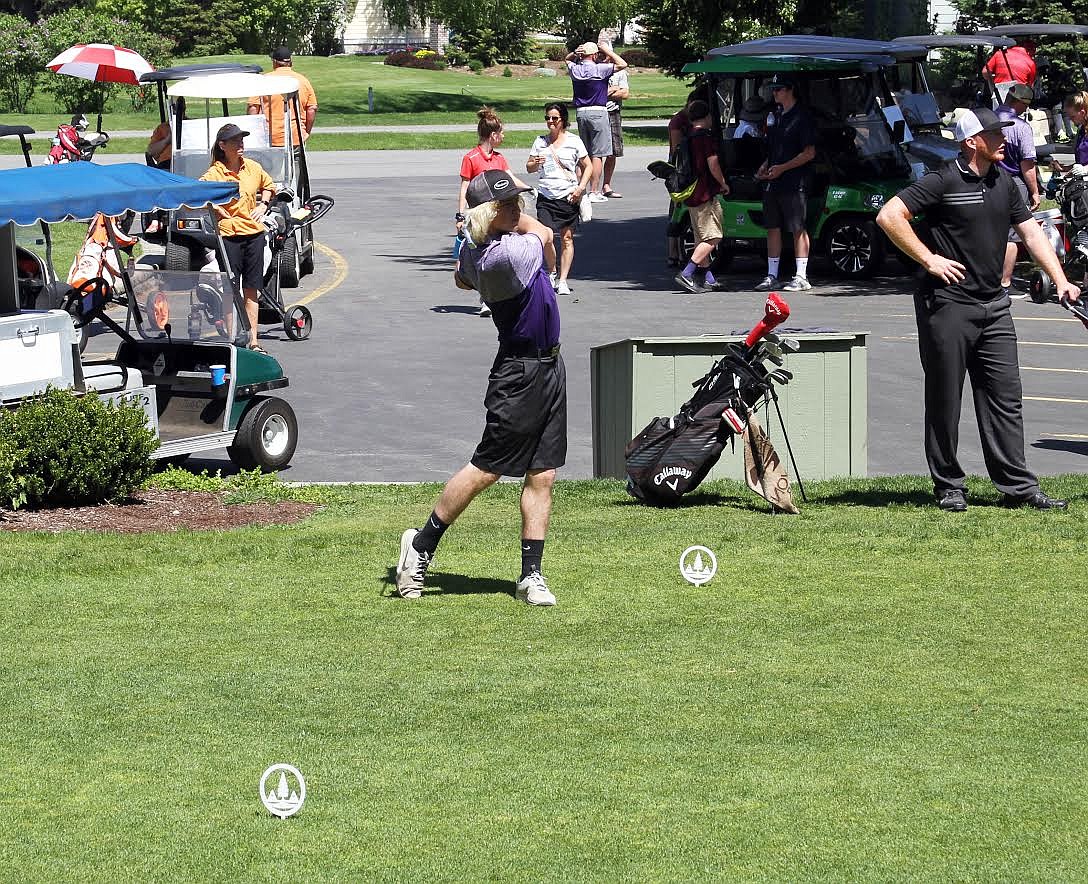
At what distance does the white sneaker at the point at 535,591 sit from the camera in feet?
24.9

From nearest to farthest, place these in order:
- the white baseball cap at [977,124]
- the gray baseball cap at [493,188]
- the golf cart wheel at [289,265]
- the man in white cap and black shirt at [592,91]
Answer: the gray baseball cap at [493,188]
the white baseball cap at [977,124]
the golf cart wheel at [289,265]
the man in white cap and black shirt at [592,91]

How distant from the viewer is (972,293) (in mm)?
8961

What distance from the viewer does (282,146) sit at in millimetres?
21141

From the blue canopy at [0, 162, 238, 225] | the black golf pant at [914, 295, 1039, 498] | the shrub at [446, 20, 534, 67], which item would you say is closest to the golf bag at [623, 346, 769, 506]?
the black golf pant at [914, 295, 1039, 498]

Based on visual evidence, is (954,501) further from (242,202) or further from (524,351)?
(242,202)

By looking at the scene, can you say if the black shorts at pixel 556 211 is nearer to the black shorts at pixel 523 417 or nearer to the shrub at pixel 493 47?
the black shorts at pixel 523 417

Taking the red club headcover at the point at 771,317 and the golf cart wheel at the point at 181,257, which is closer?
the red club headcover at the point at 771,317

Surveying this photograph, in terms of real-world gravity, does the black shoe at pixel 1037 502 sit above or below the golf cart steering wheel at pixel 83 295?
below

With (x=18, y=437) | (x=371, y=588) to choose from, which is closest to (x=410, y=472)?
(x=18, y=437)

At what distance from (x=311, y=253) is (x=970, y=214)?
13526mm

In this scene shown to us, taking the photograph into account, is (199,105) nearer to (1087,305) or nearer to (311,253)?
(311,253)

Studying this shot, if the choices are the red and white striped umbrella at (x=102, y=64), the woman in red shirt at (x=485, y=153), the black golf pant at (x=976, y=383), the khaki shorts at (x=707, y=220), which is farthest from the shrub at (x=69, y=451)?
the red and white striped umbrella at (x=102, y=64)

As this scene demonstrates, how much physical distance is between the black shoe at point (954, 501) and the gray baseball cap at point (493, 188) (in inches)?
124

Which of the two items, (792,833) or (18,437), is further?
(18,437)
